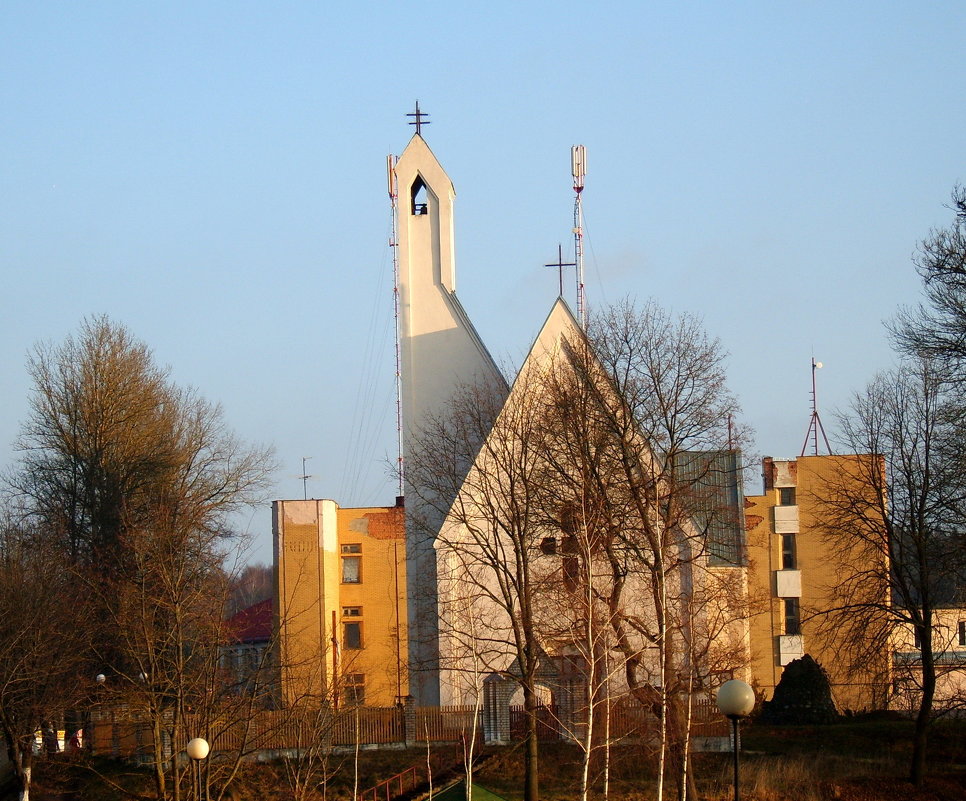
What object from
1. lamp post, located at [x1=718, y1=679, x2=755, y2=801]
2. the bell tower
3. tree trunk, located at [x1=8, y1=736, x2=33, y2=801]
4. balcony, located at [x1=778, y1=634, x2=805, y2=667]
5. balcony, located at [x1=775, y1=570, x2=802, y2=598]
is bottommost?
tree trunk, located at [x1=8, y1=736, x2=33, y2=801]

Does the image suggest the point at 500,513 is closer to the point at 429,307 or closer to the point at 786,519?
the point at 429,307

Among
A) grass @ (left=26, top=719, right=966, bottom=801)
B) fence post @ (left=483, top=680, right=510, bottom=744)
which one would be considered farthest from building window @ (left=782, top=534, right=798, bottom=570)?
fence post @ (left=483, top=680, right=510, bottom=744)

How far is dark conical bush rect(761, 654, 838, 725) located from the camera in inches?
1479

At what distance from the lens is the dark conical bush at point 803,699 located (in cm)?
3756

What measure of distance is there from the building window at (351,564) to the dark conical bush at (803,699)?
2236 centimetres

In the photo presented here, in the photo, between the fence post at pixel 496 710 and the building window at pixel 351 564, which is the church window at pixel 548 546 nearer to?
the fence post at pixel 496 710

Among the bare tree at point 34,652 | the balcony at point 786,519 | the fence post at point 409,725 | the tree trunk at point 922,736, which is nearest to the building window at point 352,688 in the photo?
the fence post at point 409,725

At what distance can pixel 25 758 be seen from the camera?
35125mm

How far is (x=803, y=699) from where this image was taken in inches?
1485

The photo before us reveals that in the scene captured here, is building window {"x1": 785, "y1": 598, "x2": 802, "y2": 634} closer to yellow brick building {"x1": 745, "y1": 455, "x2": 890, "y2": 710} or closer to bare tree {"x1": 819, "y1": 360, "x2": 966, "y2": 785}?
yellow brick building {"x1": 745, "y1": 455, "x2": 890, "y2": 710}

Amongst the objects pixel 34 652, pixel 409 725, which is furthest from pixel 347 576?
pixel 34 652

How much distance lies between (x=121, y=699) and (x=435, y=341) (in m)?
23.2

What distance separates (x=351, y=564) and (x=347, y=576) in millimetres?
557

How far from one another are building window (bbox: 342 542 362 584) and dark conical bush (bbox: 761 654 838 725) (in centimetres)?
2236
